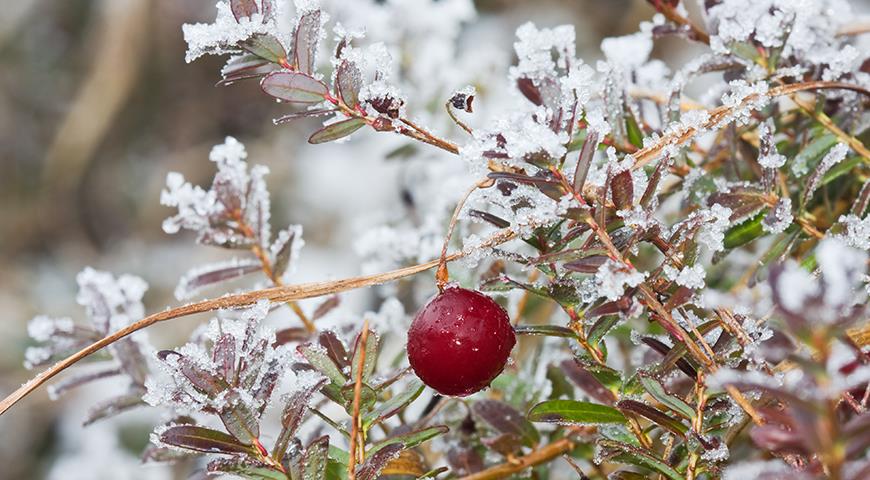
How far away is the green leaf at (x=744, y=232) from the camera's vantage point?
66 cm

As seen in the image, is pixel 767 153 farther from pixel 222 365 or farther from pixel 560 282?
pixel 222 365

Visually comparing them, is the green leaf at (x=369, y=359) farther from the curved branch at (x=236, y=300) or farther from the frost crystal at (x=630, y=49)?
the frost crystal at (x=630, y=49)

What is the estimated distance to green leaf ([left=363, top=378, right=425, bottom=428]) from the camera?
58cm

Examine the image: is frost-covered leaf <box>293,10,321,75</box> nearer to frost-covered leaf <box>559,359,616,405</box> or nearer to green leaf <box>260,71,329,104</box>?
green leaf <box>260,71,329,104</box>

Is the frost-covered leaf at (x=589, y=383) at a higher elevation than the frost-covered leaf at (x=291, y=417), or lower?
lower

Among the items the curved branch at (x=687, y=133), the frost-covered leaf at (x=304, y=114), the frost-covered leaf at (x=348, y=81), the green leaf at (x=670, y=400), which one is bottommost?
the green leaf at (x=670, y=400)

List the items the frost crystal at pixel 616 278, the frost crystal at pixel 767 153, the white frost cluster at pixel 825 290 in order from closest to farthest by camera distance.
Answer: the white frost cluster at pixel 825 290 → the frost crystal at pixel 616 278 → the frost crystal at pixel 767 153

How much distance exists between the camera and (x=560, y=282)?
22.0 inches

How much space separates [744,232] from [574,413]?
21 cm

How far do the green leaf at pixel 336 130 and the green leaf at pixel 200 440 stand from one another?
0.63 ft

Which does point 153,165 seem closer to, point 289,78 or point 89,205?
point 89,205

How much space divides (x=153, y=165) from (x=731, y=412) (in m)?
2.25

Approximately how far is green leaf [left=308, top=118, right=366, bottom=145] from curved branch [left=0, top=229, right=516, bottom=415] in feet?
0.33

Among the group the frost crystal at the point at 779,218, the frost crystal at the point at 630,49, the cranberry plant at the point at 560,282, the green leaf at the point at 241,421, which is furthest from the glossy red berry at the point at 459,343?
the frost crystal at the point at 630,49
